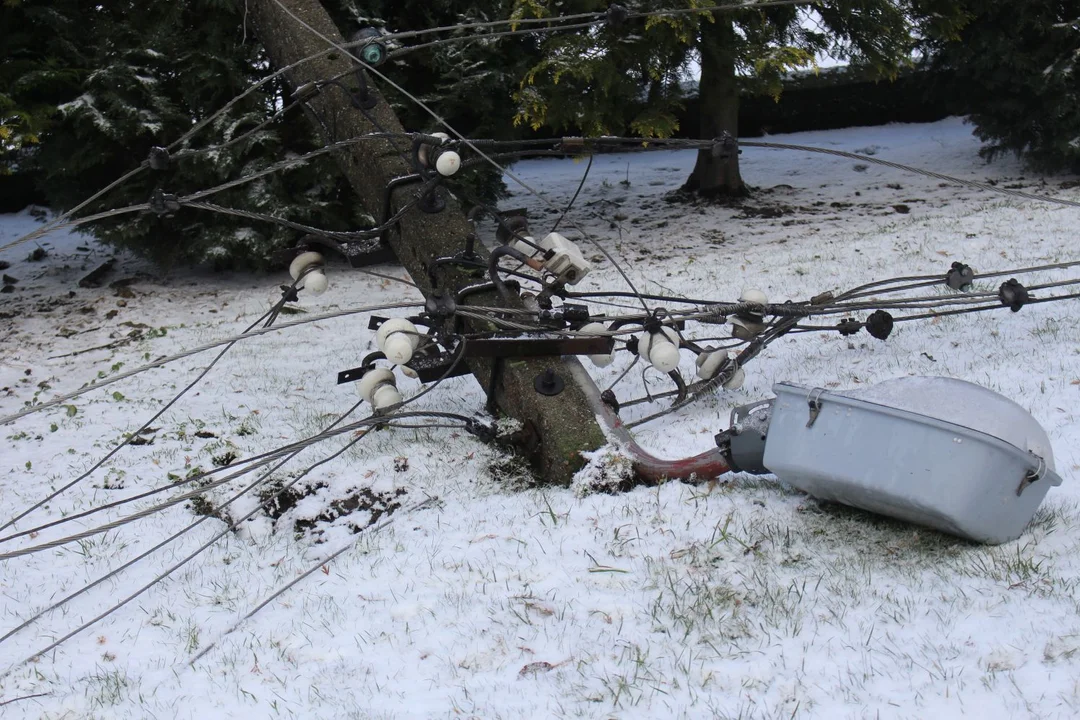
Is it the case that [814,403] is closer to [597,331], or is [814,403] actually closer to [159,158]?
[597,331]

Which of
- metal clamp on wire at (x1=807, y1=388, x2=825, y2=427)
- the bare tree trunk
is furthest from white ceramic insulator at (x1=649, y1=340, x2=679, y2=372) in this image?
metal clamp on wire at (x1=807, y1=388, x2=825, y2=427)

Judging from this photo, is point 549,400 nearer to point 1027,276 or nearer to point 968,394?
point 968,394

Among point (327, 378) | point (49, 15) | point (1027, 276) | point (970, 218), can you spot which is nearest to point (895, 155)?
point (970, 218)

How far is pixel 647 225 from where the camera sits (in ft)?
34.7

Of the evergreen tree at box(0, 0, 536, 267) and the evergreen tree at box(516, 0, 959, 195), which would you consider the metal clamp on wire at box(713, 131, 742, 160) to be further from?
the evergreen tree at box(0, 0, 536, 267)

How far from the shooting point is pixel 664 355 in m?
4.41

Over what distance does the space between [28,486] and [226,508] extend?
1.60 m

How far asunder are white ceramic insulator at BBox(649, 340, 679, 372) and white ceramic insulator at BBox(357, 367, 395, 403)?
A: 129 cm

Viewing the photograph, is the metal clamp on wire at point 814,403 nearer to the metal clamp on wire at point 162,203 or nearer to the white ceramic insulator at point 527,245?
the white ceramic insulator at point 527,245

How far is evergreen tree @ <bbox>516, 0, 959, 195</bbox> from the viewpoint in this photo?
894cm

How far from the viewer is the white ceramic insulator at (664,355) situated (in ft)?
14.4

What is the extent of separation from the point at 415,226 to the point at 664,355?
1.64 metres

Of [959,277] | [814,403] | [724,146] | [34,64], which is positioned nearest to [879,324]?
[959,277]

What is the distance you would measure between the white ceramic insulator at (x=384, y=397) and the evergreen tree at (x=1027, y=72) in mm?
8083
